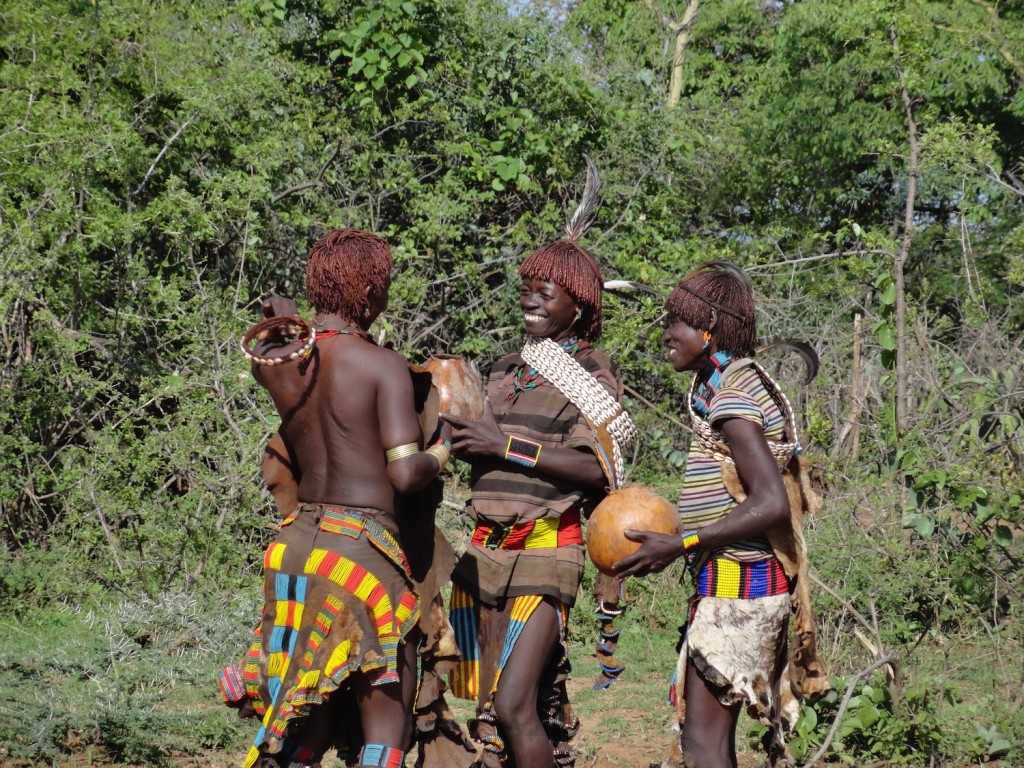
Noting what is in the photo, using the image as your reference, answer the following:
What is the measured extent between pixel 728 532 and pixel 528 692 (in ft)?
3.23

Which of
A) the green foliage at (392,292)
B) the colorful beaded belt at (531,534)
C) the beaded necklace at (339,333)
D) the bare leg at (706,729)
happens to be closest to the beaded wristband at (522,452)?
the colorful beaded belt at (531,534)

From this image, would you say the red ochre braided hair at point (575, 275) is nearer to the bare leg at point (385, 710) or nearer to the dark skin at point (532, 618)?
the dark skin at point (532, 618)

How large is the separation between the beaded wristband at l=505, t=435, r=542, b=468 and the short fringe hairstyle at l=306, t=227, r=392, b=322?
704mm

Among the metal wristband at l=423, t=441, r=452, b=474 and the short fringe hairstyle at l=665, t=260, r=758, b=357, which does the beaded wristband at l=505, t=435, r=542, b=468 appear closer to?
the metal wristband at l=423, t=441, r=452, b=474

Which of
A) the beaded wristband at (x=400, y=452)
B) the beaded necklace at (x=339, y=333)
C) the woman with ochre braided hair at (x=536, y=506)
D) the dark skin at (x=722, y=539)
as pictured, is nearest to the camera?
the dark skin at (x=722, y=539)

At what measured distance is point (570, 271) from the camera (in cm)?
409

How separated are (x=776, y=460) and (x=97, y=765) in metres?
3.08

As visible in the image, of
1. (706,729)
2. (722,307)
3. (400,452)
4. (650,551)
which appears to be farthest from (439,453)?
(706,729)

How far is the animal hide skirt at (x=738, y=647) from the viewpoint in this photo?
133 inches

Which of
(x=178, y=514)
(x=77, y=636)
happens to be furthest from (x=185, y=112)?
(x=77, y=636)

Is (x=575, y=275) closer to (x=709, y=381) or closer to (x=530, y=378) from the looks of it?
(x=530, y=378)

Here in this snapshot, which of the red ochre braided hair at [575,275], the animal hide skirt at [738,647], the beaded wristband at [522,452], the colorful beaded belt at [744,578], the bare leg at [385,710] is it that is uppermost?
the red ochre braided hair at [575,275]

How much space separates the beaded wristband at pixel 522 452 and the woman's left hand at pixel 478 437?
2 cm

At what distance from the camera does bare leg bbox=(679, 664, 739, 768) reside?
3.38 m
